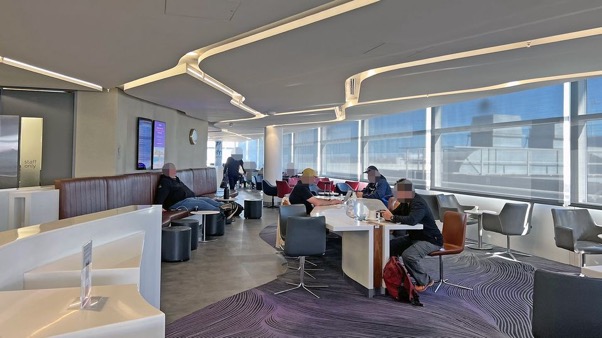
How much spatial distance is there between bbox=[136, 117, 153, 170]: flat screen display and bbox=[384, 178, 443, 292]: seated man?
220 inches

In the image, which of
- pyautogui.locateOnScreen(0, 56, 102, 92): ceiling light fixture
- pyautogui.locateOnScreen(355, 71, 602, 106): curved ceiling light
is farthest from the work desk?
pyautogui.locateOnScreen(0, 56, 102, 92): ceiling light fixture

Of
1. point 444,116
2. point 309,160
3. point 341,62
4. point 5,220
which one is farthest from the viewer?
point 309,160

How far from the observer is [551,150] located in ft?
21.9

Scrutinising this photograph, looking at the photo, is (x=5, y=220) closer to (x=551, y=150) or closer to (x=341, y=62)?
(x=341, y=62)

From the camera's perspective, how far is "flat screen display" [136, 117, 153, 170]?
7.94m

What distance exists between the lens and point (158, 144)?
28.6 ft

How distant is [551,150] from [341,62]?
4.34 m

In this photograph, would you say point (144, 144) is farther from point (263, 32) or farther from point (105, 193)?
point (263, 32)

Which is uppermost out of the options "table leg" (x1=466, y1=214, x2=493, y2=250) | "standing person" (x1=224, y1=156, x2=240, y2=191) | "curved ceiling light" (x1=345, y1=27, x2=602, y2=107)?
"curved ceiling light" (x1=345, y1=27, x2=602, y2=107)

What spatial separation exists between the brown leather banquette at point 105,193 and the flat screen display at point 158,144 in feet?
1.71

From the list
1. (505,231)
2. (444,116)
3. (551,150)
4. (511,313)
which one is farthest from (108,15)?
(444,116)

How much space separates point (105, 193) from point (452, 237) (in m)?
5.04

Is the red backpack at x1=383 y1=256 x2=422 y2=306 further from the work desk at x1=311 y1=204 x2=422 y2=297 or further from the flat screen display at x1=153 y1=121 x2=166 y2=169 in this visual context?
the flat screen display at x1=153 y1=121 x2=166 y2=169

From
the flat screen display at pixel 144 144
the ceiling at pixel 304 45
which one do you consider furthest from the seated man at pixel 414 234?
the flat screen display at pixel 144 144
